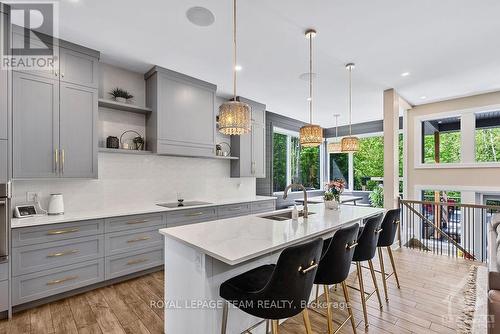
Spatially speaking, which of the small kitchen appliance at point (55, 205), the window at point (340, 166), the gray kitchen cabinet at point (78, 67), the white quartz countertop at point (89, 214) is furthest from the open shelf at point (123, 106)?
the window at point (340, 166)

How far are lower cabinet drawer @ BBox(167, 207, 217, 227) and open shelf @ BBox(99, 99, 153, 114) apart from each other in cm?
152

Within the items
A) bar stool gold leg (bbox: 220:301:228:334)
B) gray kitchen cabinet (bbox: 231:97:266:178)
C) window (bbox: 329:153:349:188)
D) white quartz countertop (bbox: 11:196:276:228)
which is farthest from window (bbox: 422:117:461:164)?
bar stool gold leg (bbox: 220:301:228:334)

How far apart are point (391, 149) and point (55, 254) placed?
5.02m

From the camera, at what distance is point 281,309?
1.33 meters

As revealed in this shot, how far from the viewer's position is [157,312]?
7.72 feet

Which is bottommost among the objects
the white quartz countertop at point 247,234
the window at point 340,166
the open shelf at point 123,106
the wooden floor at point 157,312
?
the wooden floor at point 157,312

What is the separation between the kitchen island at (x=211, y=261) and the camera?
5.13 ft

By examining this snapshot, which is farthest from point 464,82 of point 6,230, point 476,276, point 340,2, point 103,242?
point 6,230

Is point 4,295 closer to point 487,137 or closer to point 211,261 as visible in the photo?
point 211,261

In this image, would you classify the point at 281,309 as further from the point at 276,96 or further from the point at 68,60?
the point at 276,96

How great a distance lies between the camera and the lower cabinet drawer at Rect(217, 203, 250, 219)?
3.97m

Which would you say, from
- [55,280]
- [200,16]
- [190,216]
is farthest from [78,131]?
[200,16]

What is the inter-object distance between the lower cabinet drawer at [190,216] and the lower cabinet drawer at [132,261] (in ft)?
1.32
